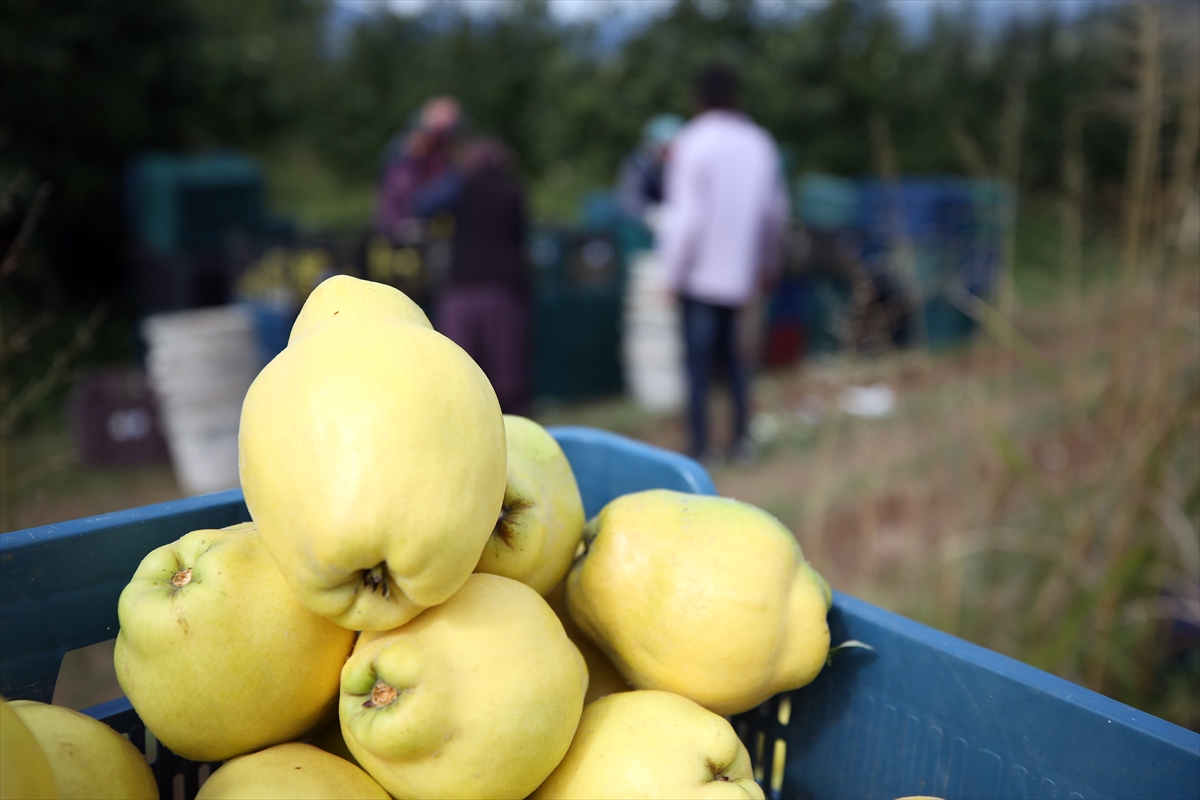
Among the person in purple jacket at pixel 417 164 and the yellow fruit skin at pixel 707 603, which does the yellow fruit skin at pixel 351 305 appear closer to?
the yellow fruit skin at pixel 707 603

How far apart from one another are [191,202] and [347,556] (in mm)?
5830

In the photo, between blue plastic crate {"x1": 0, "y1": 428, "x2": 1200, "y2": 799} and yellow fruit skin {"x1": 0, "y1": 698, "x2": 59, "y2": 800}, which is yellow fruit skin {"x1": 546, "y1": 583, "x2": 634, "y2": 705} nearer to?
blue plastic crate {"x1": 0, "y1": 428, "x2": 1200, "y2": 799}

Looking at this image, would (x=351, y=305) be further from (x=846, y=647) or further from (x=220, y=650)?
(x=846, y=647)

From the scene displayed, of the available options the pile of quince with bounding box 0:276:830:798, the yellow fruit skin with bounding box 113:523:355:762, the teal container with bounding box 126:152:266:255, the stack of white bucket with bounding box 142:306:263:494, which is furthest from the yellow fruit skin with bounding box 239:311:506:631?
the teal container with bounding box 126:152:266:255

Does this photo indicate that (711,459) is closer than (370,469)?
No

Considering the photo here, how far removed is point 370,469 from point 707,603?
1.71ft

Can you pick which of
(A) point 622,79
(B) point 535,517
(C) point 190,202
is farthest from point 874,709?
(A) point 622,79

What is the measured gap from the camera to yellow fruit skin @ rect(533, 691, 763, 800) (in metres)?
1.07

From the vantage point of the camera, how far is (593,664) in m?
1.40

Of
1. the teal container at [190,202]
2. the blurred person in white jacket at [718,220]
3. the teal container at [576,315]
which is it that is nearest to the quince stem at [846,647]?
the blurred person in white jacket at [718,220]

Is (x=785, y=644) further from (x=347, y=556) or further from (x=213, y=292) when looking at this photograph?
(x=213, y=292)

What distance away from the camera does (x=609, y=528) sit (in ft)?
4.34

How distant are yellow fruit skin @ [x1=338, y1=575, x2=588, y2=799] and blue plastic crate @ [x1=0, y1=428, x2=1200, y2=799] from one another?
1.41 feet

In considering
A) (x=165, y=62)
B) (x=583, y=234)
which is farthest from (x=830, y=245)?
(x=165, y=62)
